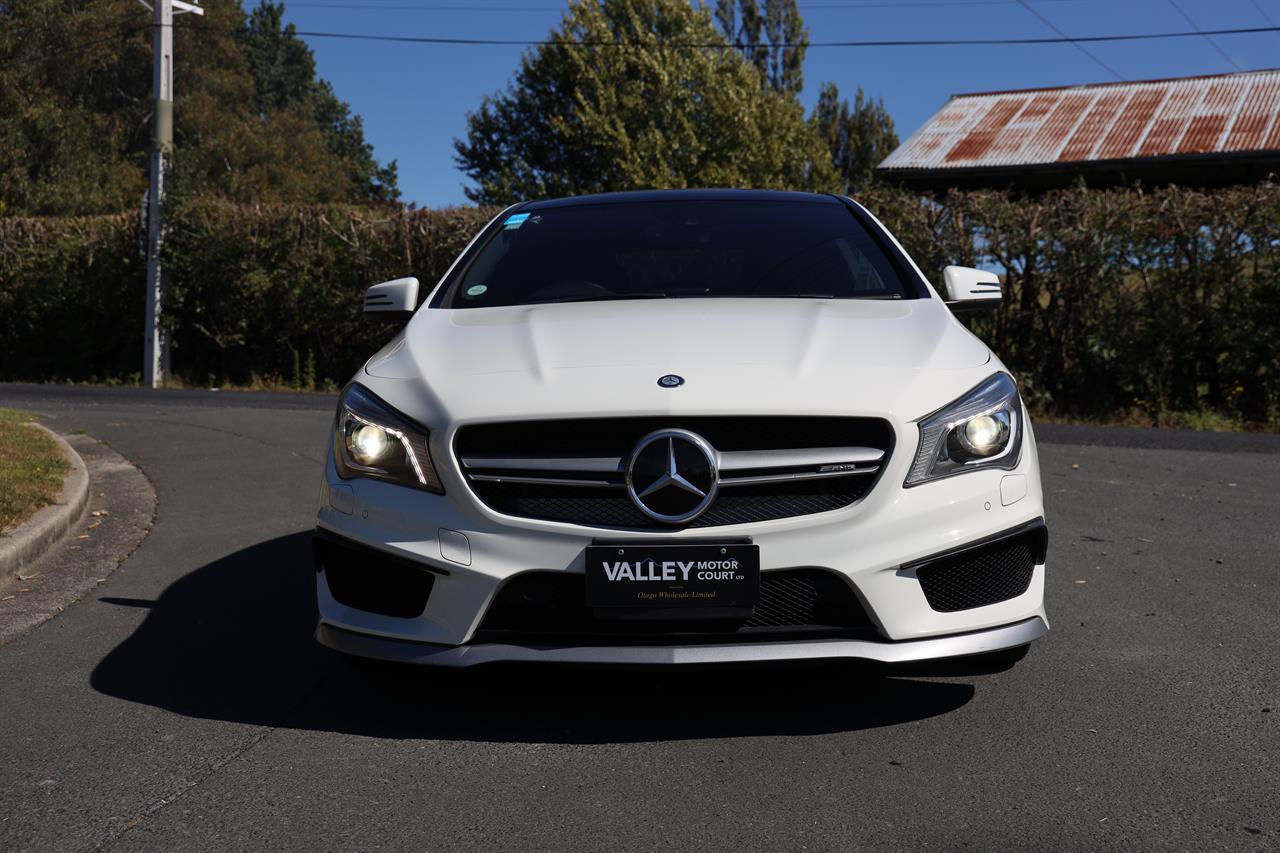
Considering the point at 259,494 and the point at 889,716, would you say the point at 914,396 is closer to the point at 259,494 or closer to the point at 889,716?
the point at 889,716

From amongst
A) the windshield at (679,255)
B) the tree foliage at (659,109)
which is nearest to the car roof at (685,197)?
the windshield at (679,255)

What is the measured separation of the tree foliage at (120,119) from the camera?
44.3 m

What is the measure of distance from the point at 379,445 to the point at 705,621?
1.01 metres

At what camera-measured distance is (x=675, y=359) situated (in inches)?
141

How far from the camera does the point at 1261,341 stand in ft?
40.7

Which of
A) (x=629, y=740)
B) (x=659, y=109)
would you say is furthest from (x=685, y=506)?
(x=659, y=109)

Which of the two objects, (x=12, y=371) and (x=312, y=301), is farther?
(x=12, y=371)

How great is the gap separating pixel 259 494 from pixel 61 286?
41.8 feet

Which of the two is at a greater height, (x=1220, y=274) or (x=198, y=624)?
(x=1220, y=274)

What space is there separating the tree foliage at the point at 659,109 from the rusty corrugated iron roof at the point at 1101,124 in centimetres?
552

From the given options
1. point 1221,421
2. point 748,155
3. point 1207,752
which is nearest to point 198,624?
point 1207,752

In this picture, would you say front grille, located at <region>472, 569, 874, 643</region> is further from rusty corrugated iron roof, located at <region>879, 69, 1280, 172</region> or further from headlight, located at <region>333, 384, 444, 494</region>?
rusty corrugated iron roof, located at <region>879, 69, 1280, 172</region>

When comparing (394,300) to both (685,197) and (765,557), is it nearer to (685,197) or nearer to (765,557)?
(685,197)

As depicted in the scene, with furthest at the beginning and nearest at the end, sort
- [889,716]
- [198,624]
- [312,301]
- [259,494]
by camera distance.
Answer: [312,301] < [259,494] < [198,624] < [889,716]
